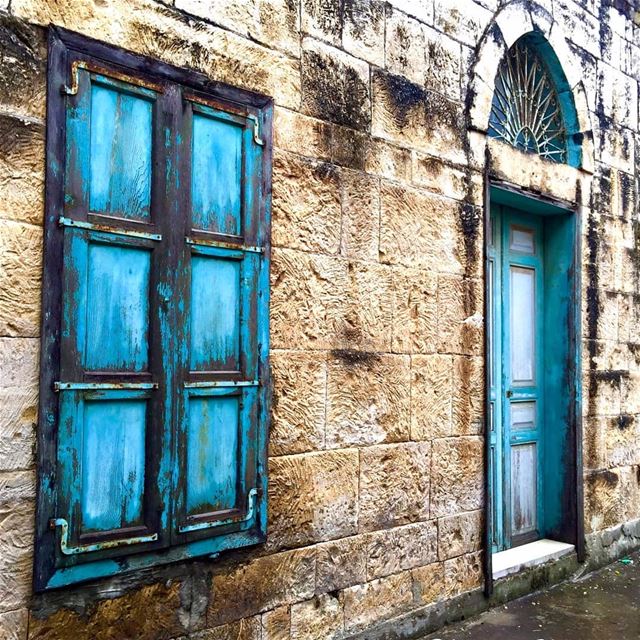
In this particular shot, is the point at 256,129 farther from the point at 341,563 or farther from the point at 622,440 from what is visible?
the point at 622,440

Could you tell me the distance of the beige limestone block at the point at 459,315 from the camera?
403 cm

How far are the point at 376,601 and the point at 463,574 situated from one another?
2.33 feet

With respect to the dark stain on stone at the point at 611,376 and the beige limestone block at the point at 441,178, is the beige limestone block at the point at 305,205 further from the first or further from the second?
the dark stain on stone at the point at 611,376

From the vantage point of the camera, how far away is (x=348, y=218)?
3.57 m

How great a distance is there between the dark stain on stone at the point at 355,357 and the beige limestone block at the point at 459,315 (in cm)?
52

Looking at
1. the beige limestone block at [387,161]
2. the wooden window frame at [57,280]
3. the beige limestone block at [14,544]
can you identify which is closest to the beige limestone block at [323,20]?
the beige limestone block at [387,161]

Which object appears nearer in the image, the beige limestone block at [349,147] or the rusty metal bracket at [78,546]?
the rusty metal bracket at [78,546]

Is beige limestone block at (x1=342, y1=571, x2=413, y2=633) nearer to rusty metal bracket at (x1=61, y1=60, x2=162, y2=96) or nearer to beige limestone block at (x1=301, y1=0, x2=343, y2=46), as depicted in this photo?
rusty metal bracket at (x1=61, y1=60, x2=162, y2=96)

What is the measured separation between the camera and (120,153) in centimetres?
275

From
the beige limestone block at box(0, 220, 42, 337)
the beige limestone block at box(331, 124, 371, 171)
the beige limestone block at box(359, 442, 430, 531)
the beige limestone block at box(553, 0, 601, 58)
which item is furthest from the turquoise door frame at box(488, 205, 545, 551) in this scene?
the beige limestone block at box(0, 220, 42, 337)

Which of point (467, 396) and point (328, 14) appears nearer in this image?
point (328, 14)

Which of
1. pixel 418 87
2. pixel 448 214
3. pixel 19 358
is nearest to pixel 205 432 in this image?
pixel 19 358

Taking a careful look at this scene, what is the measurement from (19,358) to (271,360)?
1.10m

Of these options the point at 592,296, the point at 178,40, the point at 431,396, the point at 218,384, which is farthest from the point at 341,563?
the point at 592,296
